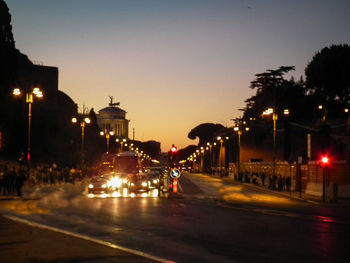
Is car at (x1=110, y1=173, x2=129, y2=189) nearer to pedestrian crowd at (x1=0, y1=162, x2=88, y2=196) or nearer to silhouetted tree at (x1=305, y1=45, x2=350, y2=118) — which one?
pedestrian crowd at (x1=0, y1=162, x2=88, y2=196)

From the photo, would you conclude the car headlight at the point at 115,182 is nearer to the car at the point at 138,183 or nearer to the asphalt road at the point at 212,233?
the car at the point at 138,183

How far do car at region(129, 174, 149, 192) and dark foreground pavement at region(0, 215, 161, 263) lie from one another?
2865 centimetres

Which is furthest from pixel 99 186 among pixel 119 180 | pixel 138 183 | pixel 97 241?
pixel 97 241

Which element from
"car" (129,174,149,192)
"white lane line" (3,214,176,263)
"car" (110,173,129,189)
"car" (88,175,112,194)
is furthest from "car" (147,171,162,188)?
"white lane line" (3,214,176,263)

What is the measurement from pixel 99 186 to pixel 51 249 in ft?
100

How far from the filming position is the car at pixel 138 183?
148 feet

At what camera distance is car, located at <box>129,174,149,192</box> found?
45.0m

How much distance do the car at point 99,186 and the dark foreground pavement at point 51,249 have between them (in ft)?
87.1

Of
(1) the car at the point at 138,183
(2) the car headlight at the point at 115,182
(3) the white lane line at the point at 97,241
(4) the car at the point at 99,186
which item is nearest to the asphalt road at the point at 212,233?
(3) the white lane line at the point at 97,241

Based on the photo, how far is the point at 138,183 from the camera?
45.3 m

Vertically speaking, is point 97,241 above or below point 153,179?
below

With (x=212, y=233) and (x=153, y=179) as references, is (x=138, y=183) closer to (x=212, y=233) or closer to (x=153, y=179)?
(x=153, y=179)

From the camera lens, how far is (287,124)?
8925cm

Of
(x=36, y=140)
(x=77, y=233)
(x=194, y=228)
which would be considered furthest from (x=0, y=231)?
(x=36, y=140)
